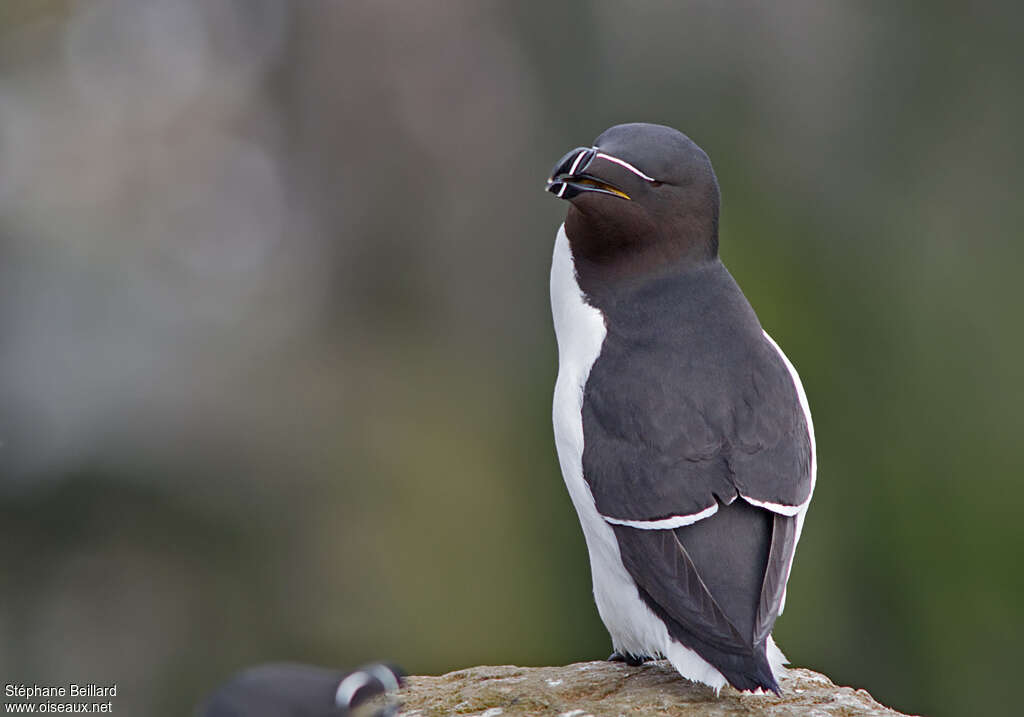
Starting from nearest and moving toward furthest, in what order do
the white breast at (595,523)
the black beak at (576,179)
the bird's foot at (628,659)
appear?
the white breast at (595,523) < the black beak at (576,179) < the bird's foot at (628,659)

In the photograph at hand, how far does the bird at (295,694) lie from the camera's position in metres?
3.51

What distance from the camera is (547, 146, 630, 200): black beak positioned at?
4.77 m

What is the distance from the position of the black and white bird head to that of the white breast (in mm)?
179

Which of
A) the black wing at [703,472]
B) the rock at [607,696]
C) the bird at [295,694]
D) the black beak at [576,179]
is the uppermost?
the black beak at [576,179]

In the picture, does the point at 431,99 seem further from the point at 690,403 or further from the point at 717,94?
the point at 690,403

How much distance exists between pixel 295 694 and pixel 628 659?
179 centimetres

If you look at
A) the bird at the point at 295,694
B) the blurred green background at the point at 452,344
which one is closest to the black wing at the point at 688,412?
the bird at the point at 295,694

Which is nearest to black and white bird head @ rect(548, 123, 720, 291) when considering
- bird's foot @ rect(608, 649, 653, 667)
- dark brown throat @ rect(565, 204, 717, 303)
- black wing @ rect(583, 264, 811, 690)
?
dark brown throat @ rect(565, 204, 717, 303)

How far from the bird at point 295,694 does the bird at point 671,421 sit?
45.5 inches

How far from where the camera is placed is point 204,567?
985cm

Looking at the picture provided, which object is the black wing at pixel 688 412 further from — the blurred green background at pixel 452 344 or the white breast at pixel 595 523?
the blurred green background at pixel 452 344

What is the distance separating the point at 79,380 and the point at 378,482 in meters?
2.26

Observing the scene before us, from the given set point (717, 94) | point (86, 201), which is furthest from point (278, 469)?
point (717, 94)

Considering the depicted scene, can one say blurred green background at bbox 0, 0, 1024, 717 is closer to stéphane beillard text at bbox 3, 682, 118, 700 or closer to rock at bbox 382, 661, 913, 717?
stéphane beillard text at bbox 3, 682, 118, 700
